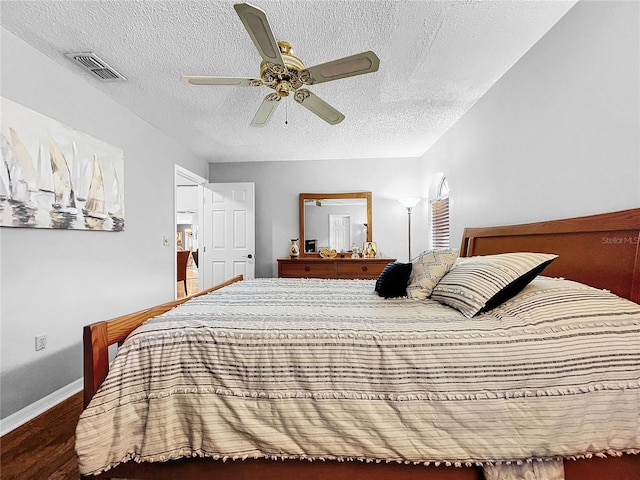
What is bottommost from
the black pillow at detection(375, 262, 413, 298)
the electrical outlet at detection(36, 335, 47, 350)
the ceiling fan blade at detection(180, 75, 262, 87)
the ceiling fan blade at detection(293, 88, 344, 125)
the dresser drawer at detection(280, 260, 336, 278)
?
the electrical outlet at detection(36, 335, 47, 350)

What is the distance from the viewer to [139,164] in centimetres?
315

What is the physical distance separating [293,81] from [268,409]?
1.72 metres

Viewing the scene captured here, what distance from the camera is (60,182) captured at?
218 cm

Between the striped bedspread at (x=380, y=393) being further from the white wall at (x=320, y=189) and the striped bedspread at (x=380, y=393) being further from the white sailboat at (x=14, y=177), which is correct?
the white wall at (x=320, y=189)

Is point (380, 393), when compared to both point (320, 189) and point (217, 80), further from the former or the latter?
point (320, 189)

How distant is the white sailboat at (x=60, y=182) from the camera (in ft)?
7.00

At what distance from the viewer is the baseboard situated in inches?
71.4

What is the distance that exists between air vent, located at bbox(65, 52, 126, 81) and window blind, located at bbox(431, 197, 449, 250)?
3600 mm

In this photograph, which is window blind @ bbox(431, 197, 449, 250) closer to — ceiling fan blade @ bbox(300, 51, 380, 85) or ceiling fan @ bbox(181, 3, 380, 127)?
ceiling fan @ bbox(181, 3, 380, 127)

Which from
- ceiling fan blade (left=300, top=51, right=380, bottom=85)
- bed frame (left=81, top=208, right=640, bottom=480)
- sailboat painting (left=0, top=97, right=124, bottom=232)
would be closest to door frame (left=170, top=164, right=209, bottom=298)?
sailboat painting (left=0, top=97, right=124, bottom=232)

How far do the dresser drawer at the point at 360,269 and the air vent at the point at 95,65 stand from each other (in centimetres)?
313

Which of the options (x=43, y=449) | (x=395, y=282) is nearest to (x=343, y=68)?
(x=395, y=282)

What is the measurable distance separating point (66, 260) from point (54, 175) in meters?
0.63

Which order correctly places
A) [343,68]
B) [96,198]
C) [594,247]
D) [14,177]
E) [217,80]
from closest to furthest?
1. [594,247]
2. [343,68]
3. [217,80]
4. [14,177]
5. [96,198]
